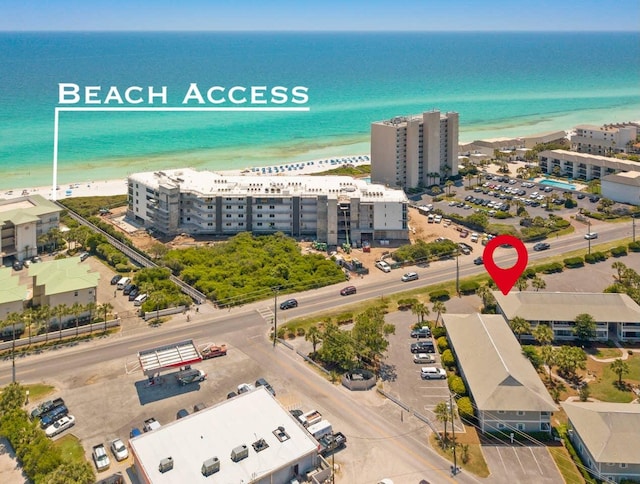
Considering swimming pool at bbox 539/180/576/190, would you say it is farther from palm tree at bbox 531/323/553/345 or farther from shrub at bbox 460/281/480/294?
palm tree at bbox 531/323/553/345

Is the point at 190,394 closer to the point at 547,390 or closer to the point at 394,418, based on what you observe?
the point at 394,418

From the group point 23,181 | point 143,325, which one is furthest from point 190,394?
point 23,181

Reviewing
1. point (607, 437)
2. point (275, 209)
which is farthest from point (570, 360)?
point (275, 209)

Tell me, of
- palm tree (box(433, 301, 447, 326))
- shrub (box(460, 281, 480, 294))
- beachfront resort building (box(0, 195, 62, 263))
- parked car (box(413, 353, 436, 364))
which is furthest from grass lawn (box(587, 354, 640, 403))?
beachfront resort building (box(0, 195, 62, 263))

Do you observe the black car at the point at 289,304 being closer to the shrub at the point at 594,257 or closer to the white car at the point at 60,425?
the white car at the point at 60,425

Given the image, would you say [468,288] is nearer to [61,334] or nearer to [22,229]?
[61,334]

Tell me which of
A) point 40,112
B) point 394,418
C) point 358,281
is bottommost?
point 394,418
